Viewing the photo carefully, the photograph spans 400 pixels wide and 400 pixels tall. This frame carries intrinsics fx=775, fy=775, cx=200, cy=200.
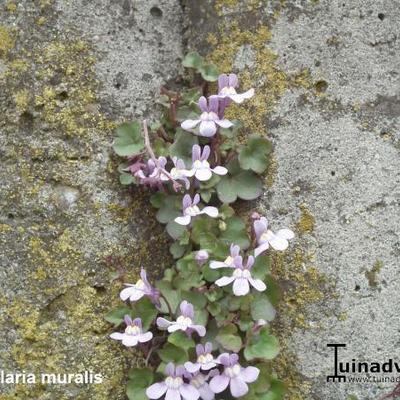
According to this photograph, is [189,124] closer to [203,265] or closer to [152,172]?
[152,172]

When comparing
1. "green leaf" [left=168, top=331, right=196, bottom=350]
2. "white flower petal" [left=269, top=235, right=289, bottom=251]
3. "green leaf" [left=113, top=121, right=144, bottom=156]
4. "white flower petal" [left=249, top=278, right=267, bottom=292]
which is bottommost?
"green leaf" [left=168, top=331, right=196, bottom=350]

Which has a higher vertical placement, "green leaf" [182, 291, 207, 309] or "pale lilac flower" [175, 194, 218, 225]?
"pale lilac flower" [175, 194, 218, 225]

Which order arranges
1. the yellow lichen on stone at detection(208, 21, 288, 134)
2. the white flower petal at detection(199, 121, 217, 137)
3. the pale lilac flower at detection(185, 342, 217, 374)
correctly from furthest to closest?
the yellow lichen on stone at detection(208, 21, 288, 134), the white flower petal at detection(199, 121, 217, 137), the pale lilac flower at detection(185, 342, 217, 374)

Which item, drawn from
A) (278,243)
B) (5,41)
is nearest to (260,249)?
(278,243)

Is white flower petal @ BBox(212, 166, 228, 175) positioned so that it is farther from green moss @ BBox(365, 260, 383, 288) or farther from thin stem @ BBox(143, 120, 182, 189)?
green moss @ BBox(365, 260, 383, 288)

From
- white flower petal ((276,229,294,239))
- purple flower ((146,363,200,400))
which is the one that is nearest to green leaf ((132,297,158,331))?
purple flower ((146,363,200,400))
